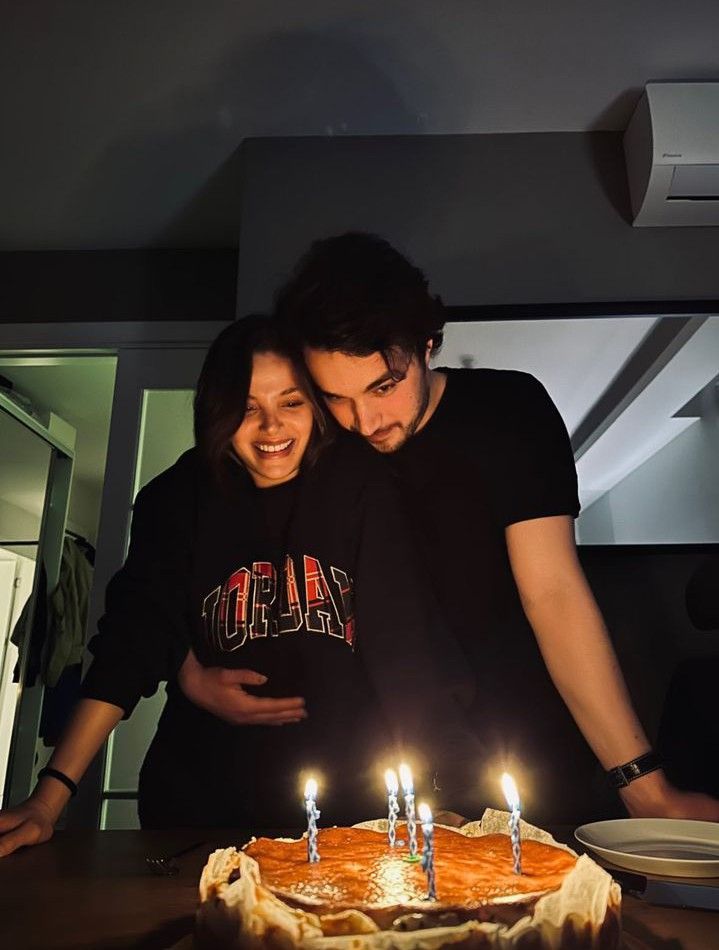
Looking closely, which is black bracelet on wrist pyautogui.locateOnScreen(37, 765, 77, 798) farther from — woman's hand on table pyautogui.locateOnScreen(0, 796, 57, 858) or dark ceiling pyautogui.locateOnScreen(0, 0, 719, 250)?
dark ceiling pyautogui.locateOnScreen(0, 0, 719, 250)

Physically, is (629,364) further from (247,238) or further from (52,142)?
(52,142)

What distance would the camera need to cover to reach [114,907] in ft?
1.97

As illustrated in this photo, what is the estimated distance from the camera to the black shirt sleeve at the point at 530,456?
1524 mm

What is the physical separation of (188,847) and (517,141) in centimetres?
192

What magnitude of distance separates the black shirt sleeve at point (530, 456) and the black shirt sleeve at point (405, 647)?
0.23 m

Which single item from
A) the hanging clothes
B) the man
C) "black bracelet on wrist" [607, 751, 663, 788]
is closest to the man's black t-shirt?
the man

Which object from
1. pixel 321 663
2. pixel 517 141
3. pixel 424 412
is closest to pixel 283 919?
pixel 321 663

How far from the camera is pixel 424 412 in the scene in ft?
5.19

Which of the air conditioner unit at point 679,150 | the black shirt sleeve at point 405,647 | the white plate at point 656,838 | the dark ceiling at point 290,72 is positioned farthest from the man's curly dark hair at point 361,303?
the white plate at point 656,838

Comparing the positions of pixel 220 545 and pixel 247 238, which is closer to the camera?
pixel 220 545

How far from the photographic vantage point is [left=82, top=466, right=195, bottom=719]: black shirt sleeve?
1259mm

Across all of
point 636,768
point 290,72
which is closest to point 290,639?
point 636,768

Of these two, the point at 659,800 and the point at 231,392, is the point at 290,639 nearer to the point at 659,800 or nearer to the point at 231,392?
the point at 231,392

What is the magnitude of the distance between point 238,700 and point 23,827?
532 millimetres
